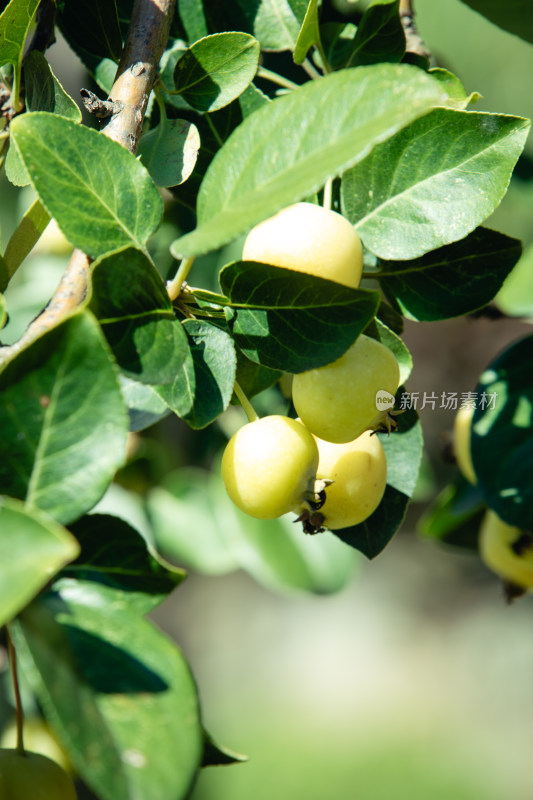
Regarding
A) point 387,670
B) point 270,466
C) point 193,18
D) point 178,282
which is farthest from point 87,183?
point 387,670

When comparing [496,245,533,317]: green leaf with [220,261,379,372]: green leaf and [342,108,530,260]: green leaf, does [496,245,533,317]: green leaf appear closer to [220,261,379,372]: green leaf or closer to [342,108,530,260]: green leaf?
[342,108,530,260]: green leaf

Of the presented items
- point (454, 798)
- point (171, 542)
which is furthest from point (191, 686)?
point (454, 798)

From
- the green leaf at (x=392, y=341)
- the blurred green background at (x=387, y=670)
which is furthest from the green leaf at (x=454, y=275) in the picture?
the blurred green background at (x=387, y=670)

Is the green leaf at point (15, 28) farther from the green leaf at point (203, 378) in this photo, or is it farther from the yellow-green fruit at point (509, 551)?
the yellow-green fruit at point (509, 551)

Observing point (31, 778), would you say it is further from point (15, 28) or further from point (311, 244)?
point (15, 28)

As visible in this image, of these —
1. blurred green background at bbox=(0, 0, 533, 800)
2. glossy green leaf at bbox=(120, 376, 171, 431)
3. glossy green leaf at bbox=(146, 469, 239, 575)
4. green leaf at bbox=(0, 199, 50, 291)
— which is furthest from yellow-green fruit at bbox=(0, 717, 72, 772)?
blurred green background at bbox=(0, 0, 533, 800)

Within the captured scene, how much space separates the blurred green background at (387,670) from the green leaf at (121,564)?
2187mm

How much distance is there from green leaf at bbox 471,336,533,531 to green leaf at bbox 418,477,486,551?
19cm

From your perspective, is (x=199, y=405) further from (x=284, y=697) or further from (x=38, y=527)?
(x=284, y=697)

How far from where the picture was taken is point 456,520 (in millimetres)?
971

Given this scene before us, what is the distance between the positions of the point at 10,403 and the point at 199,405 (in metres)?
0.11

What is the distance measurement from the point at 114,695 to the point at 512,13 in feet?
2.17

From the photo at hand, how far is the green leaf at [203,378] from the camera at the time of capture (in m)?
0.38

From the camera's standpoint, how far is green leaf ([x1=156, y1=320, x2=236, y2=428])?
384 millimetres
